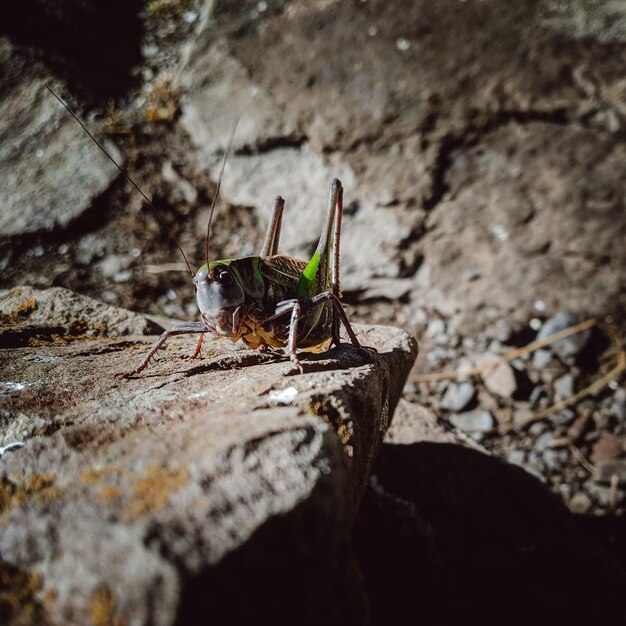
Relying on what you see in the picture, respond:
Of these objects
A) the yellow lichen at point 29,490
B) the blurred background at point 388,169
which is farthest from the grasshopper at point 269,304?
the blurred background at point 388,169

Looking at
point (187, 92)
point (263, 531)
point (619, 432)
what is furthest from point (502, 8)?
point (263, 531)

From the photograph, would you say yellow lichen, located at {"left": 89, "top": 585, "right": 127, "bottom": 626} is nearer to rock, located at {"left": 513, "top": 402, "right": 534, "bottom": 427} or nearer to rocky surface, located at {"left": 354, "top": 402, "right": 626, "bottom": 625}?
rocky surface, located at {"left": 354, "top": 402, "right": 626, "bottom": 625}

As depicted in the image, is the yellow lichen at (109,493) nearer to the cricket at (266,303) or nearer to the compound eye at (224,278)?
the cricket at (266,303)

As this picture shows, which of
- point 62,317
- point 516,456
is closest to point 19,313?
point 62,317

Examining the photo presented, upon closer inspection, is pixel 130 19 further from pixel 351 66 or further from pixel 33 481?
pixel 33 481

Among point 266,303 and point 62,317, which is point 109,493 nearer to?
point 266,303
